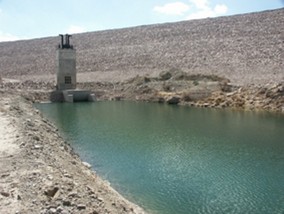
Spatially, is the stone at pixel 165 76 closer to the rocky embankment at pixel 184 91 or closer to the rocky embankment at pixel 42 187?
the rocky embankment at pixel 184 91

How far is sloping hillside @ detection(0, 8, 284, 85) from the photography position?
51969 millimetres

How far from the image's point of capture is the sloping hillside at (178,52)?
5197cm

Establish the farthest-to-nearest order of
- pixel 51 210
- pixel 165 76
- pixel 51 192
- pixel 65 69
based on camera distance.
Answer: pixel 165 76
pixel 65 69
pixel 51 192
pixel 51 210

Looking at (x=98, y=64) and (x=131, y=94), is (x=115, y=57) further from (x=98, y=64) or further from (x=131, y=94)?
(x=131, y=94)

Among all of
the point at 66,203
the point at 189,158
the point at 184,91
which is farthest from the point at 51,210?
the point at 184,91

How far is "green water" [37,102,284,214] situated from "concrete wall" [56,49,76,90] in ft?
55.3

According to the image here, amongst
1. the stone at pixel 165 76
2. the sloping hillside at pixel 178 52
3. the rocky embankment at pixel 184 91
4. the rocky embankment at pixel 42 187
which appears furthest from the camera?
the sloping hillside at pixel 178 52

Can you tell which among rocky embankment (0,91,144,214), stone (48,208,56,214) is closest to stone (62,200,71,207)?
rocky embankment (0,91,144,214)

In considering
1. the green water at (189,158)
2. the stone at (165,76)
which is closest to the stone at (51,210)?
the green water at (189,158)

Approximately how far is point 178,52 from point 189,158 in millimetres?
46255

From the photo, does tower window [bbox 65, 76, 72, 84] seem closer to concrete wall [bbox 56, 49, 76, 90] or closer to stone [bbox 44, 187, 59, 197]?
concrete wall [bbox 56, 49, 76, 90]

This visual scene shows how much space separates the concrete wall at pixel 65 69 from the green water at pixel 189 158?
16.9 metres

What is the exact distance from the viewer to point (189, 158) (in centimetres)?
1711

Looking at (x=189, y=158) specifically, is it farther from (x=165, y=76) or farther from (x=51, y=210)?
(x=165, y=76)
